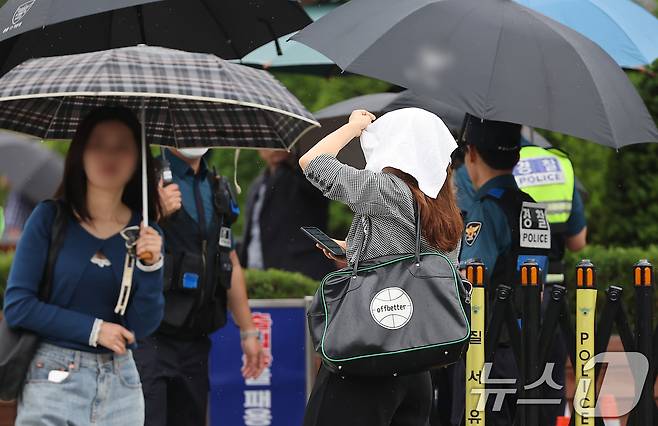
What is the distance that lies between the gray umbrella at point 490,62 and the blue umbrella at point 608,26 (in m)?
0.72

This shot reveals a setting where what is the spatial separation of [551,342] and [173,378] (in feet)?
5.94

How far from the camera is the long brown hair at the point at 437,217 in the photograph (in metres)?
4.45

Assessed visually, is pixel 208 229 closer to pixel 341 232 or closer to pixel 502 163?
pixel 502 163

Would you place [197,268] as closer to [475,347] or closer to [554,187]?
[475,347]

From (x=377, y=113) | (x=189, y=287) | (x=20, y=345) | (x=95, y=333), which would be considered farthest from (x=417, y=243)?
(x=377, y=113)

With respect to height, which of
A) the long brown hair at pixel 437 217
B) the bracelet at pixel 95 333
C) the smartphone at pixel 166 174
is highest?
the smartphone at pixel 166 174

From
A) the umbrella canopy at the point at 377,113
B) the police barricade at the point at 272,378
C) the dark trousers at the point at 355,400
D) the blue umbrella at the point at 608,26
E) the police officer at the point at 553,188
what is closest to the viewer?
the dark trousers at the point at 355,400

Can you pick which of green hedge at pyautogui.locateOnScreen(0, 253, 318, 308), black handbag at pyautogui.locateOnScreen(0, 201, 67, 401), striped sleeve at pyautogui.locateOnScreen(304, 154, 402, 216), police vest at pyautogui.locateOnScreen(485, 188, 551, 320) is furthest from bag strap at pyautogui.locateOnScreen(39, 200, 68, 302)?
green hedge at pyautogui.locateOnScreen(0, 253, 318, 308)

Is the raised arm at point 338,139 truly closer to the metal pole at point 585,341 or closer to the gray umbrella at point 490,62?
the gray umbrella at point 490,62

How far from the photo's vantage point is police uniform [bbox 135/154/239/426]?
604 centimetres

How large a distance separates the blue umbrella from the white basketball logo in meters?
2.43

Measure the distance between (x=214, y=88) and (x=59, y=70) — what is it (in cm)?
59

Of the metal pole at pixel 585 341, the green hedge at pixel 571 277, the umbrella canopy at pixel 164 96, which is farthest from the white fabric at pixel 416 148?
the green hedge at pixel 571 277

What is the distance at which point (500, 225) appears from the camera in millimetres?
5875
